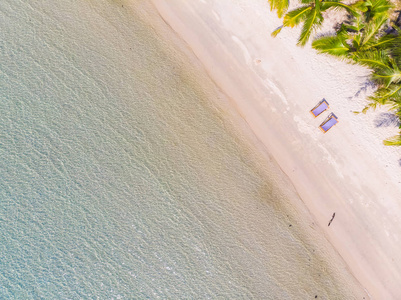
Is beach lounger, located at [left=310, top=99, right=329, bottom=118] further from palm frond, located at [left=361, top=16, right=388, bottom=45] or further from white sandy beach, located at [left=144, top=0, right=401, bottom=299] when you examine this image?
palm frond, located at [left=361, top=16, right=388, bottom=45]

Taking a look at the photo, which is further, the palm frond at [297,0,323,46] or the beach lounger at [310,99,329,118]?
the beach lounger at [310,99,329,118]

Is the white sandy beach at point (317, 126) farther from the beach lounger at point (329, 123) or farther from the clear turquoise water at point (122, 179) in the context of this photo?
the clear turquoise water at point (122, 179)

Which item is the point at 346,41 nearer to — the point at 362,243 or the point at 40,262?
the point at 362,243

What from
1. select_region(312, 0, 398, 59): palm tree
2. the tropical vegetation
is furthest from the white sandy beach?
select_region(312, 0, 398, 59): palm tree

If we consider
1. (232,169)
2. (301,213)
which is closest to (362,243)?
(301,213)

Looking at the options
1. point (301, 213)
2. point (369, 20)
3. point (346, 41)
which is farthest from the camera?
point (301, 213)

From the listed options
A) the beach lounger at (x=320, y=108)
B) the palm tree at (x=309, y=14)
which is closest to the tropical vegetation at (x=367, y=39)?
the palm tree at (x=309, y=14)

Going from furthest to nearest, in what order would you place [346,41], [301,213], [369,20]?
[301,213] < [346,41] < [369,20]
